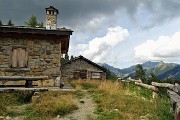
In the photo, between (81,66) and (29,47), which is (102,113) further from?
(81,66)

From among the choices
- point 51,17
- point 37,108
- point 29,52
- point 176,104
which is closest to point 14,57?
point 29,52

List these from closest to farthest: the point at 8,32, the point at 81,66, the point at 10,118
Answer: the point at 10,118 < the point at 8,32 < the point at 81,66

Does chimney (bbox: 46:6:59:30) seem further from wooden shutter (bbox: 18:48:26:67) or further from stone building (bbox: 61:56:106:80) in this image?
stone building (bbox: 61:56:106:80)

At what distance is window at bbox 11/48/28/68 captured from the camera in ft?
53.4

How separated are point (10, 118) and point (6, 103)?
6.35 feet

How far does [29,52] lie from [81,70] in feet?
62.2

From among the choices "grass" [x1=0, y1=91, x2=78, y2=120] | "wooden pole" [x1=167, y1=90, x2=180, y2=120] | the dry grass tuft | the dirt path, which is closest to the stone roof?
"grass" [x1=0, y1=91, x2=78, y2=120]

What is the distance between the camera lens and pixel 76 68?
3488 cm

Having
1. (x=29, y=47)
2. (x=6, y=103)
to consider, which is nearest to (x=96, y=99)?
(x=6, y=103)

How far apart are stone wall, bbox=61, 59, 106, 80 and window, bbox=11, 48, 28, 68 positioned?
58.0 ft

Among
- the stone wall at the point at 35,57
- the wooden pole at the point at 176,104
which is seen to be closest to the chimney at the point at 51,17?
the stone wall at the point at 35,57

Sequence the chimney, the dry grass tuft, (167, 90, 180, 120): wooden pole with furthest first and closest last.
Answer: the chimney, the dry grass tuft, (167, 90, 180, 120): wooden pole

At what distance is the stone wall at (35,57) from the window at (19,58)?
0.67 ft

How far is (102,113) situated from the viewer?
8.88m
